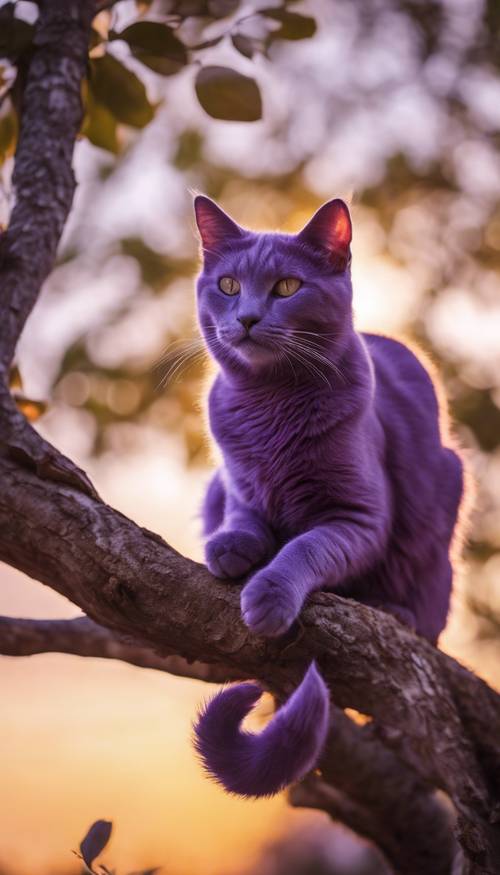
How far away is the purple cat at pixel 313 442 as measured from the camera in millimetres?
1721

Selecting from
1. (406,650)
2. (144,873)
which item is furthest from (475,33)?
(144,873)

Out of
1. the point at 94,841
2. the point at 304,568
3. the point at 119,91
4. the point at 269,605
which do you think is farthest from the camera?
the point at 119,91

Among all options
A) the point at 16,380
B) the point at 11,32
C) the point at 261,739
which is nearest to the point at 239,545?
the point at 261,739

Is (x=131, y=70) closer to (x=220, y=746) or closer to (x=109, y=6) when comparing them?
(x=109, y=6)

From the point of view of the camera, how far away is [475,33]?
347 cm

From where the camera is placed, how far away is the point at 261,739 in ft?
4.32

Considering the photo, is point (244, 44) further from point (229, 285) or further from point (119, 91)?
point (229, 285)

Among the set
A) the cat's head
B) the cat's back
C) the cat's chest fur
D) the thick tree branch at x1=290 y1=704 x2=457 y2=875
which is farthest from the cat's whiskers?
the thick tree branch at x1=290 y1=704 x2=457 y2=875

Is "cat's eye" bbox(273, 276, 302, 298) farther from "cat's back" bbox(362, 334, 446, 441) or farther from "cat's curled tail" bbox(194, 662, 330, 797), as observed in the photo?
"cat's curled tail" bbox(194, 662, 330, 797)

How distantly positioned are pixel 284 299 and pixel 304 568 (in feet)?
2.01

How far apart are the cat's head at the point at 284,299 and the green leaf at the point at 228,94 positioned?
201mm

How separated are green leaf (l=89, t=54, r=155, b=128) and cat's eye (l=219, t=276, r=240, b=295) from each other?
18.1 inches

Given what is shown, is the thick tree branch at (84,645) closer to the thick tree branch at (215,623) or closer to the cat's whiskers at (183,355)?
the thick tree branch at (215,623)

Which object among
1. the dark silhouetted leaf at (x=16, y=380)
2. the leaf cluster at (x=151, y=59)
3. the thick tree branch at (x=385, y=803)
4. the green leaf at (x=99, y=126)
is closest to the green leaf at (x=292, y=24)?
the leaf cluster at (x=151, y=59)
